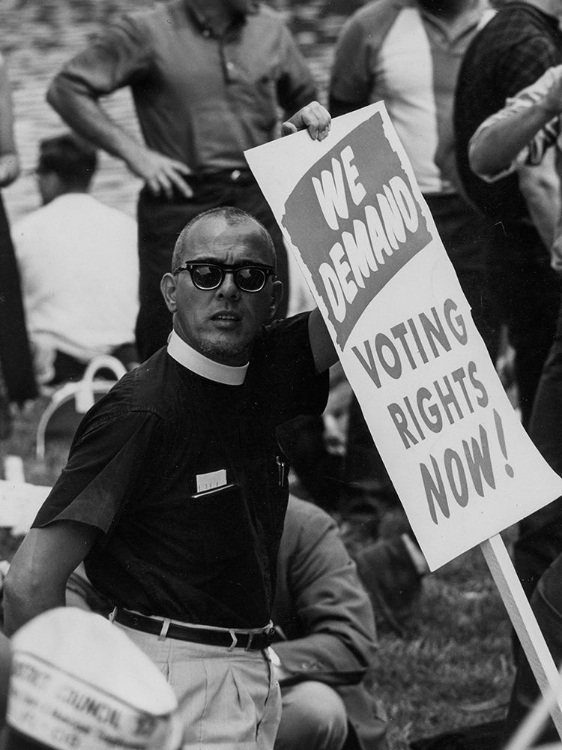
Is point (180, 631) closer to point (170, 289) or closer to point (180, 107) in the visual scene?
point (170, 289)

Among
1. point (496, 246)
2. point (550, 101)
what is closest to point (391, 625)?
point (496, 246)

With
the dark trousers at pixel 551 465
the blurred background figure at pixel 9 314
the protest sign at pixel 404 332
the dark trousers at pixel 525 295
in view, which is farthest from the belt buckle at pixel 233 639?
the blurred background figure at pixel 9 314

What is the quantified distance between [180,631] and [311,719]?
859 mm

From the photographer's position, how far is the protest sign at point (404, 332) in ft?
9.02

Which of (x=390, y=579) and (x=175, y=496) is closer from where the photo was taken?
(x=175, y=496)

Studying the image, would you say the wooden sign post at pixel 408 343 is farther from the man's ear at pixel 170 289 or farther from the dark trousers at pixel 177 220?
the dark trousers at pixel 177 220

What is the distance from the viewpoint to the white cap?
1.63 metres

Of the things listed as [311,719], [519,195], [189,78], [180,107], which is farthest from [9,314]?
[311,719]

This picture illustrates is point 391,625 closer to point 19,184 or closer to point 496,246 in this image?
point 496,246

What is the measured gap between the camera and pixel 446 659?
4.41 metres

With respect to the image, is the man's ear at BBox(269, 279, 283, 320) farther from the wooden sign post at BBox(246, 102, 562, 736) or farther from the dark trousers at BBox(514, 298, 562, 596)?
the dark trousers at BBox(514, 298, 562, 596)

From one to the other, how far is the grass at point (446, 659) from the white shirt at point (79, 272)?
1.21 metres

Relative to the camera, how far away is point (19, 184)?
6.13 meters

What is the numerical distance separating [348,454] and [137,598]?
7.56ft
